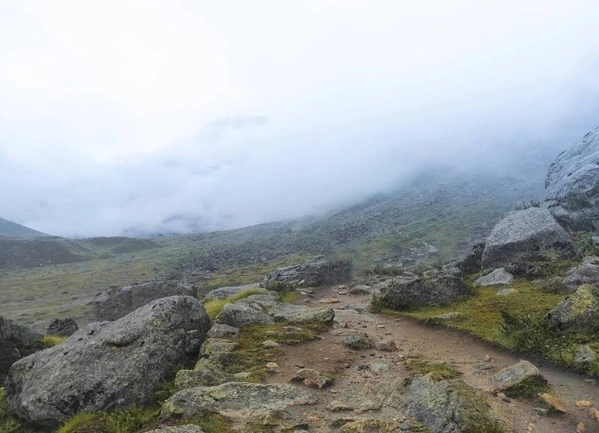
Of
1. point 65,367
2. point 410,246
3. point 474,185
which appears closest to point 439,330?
point 65,367

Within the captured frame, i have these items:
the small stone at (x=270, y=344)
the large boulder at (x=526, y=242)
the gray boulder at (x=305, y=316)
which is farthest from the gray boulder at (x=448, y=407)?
the large boulder at (x=526, y=242)

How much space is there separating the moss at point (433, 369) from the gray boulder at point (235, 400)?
3343mm

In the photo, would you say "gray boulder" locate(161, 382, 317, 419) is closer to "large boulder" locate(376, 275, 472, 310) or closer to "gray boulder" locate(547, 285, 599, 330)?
"gray boulder" locate(547, 285, 599, 330)

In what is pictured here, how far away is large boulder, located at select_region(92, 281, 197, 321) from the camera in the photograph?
38.3m

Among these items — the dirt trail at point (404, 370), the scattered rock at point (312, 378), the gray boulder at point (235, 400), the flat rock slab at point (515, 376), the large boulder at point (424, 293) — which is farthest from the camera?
the large boulder at point (424, 293)

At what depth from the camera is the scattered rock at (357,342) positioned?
1645 centimetres

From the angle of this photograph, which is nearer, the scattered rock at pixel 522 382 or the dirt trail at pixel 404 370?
the dirt trail at pixel 404 370

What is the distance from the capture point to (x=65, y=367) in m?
14.6

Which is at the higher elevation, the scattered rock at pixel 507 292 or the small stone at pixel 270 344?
the small stone at pixel 270 344

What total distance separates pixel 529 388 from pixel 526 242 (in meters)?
24.4

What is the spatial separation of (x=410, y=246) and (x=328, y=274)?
63396 millimetres

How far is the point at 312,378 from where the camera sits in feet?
41.9

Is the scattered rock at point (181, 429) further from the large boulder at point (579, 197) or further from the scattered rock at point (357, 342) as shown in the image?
the large boulder at point (579, 197)

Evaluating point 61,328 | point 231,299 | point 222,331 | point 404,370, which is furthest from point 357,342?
point 61,328
